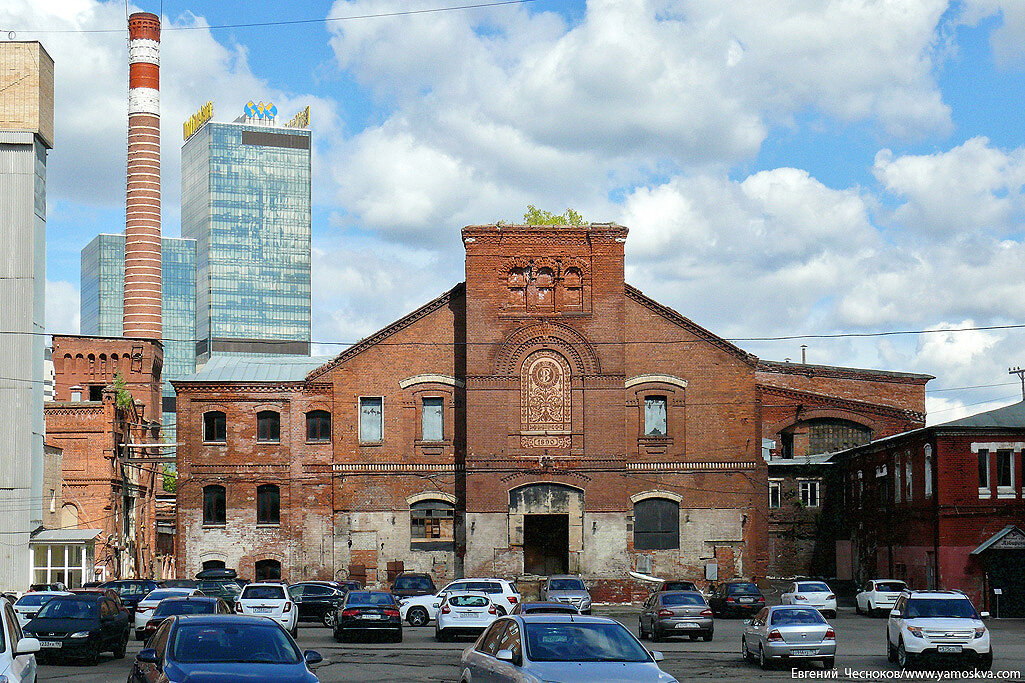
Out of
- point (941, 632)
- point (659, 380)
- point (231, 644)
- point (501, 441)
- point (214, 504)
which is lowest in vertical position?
point (941, 632)

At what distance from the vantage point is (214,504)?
2039 inches

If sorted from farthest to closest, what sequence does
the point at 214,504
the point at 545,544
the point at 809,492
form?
the point at 809,492 < the point at 214,504 < the point at 545,544

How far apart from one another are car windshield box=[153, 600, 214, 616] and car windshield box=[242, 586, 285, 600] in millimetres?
7303

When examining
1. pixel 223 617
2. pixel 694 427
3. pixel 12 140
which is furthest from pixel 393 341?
pixel 223 617

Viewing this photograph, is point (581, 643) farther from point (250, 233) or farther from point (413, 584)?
point (250, 233)

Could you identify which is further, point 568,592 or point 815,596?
point 815,596

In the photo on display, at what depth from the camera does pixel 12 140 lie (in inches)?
2013

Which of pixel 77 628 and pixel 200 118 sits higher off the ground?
pixel 200 118

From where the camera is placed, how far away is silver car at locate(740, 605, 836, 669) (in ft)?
82.0

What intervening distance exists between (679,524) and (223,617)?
37.7 meters

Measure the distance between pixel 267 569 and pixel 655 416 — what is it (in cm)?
1787

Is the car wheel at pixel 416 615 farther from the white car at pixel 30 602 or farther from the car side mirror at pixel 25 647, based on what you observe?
the car side mirror at pixel 25 647

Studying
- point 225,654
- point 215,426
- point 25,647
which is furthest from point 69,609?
point 215,426

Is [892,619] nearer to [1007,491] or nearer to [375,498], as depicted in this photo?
[1007,491]
